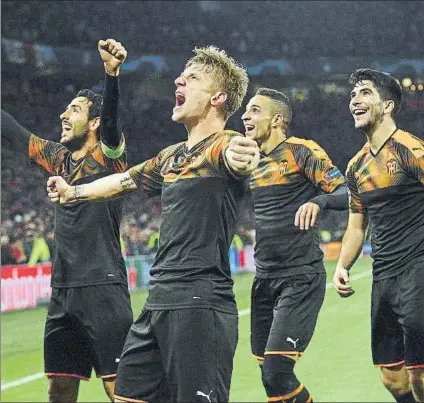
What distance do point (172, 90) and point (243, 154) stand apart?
8.40 meters

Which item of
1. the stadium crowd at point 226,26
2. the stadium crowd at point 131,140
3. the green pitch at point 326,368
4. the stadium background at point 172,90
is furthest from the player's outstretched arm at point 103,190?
the stadium crowd at point 226,26

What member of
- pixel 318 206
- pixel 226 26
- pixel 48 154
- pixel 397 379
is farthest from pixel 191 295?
pixel 226 26

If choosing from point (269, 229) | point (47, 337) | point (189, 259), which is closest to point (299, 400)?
point (269, 229)

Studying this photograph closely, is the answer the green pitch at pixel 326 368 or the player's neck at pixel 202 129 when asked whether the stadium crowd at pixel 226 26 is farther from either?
the player's neck at pixel 202 129

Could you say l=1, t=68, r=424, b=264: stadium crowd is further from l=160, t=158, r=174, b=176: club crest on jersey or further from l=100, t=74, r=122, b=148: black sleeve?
l=160, t=158, r=174, b=176: club crest on jersey

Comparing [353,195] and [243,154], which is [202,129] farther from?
[353,195]

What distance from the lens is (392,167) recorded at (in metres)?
4.47

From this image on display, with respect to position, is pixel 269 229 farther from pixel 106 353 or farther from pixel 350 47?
pixel 350 47

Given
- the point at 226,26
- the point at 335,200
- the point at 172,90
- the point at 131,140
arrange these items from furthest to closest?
1. the point at 226,26
2. the point at 131,140
3. the point at 172,90
4. the point at 335,200

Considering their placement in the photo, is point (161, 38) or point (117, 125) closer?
point (117, 125)

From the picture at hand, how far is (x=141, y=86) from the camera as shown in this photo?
11414 millimetres

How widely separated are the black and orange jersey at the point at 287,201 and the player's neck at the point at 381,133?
13.8 inches

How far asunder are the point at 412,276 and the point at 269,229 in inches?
36.4

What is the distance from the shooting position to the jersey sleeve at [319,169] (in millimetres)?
4836
